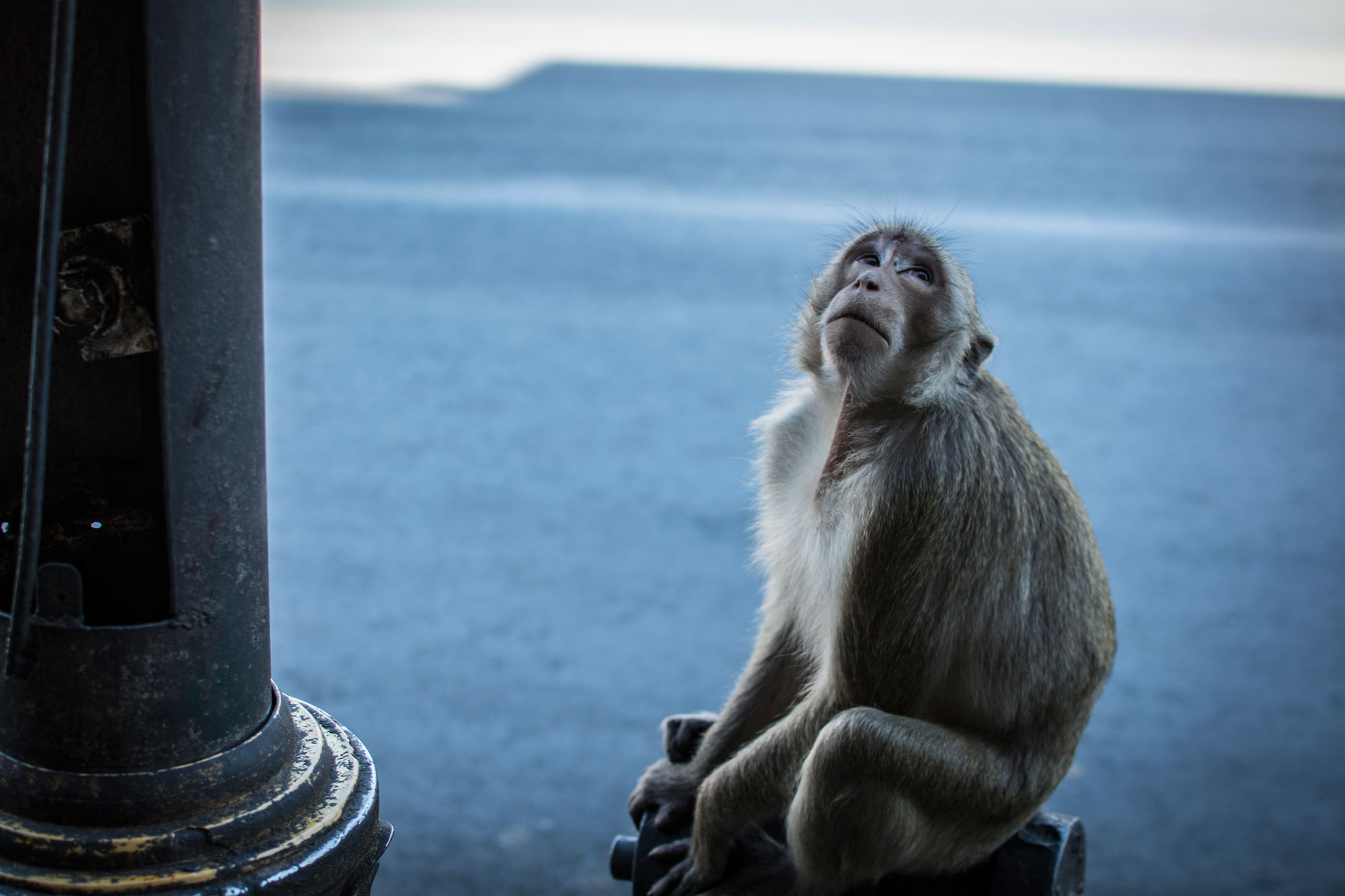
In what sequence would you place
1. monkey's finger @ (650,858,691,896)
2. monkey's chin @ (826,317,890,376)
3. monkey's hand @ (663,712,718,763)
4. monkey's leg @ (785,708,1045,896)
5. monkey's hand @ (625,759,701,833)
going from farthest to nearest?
monkey's hand @ (663,712,718,763) < monkey's hand @ (625,759,701,833) < monkey's finger @ (650,858,691,896) < monkey's chin @ (826,317,890,376) < monkey's leg @ (785,708,1045,896)

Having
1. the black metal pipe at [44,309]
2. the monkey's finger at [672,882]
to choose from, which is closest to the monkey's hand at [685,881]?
the monkey's finger at [672,882]

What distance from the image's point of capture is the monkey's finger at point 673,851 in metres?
2.44

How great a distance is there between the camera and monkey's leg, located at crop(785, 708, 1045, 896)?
212cm

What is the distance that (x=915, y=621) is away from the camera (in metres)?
2.17

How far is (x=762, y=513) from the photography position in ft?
8.55

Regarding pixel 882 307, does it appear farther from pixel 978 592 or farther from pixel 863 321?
pixel 978 592

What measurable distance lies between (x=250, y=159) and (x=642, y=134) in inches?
406

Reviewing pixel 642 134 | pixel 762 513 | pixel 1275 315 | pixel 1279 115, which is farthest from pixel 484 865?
pixel 1279 115

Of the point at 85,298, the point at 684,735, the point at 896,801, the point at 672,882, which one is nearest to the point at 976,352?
the point at 896,801

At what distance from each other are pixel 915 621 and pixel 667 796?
0.70 m

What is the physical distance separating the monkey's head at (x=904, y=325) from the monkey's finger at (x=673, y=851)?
0.91 metres

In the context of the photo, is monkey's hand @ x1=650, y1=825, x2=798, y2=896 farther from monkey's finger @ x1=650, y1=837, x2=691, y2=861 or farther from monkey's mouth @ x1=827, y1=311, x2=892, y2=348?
monkey's mouth @ x1=827, y1=311, x2=892, y2=348

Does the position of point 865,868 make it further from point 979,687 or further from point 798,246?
point 798,246

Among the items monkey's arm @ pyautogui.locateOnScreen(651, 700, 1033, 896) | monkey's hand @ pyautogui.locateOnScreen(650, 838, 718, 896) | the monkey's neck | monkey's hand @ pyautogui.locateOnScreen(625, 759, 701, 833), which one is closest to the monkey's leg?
monkey's arm @ pyautogui.locateOnScreen(651, 700, 1033, 896)
